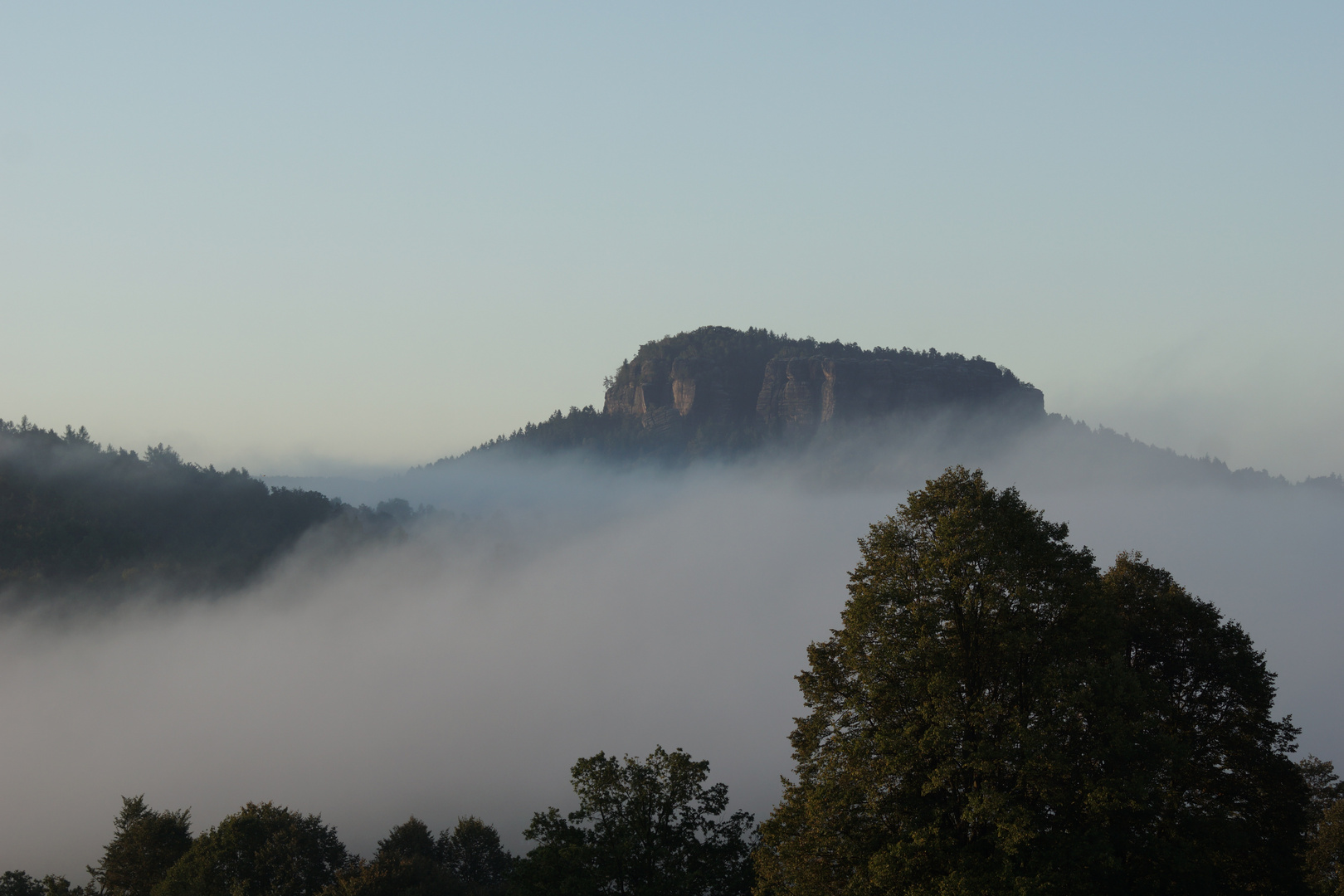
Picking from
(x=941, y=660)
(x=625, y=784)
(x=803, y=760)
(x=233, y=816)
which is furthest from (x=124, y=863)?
(x=941, y=660)

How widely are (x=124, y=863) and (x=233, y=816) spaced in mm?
5891

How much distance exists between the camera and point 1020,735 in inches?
965

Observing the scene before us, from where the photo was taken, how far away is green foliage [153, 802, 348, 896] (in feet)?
181

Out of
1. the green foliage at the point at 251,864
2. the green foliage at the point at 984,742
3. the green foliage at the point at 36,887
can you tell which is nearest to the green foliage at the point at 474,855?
the green foliage at the point at 251,864

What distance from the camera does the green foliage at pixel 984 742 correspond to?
24.7 m

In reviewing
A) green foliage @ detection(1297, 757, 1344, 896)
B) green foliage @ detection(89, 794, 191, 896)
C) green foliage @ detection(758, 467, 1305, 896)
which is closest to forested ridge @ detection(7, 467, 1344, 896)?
green foliage @ detection(758, 467, 1305, 896)

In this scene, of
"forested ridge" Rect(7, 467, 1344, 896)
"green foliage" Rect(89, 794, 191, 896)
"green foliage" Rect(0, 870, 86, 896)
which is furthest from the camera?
"green foliage" Rect(89, 794, 191, 896)

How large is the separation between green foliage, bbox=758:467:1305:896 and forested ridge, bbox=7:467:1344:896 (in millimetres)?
58

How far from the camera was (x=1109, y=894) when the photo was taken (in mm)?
25703

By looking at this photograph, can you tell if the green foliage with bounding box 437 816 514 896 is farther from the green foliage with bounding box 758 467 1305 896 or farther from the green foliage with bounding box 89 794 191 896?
the green foliage with bounding box 758 467 1305 896

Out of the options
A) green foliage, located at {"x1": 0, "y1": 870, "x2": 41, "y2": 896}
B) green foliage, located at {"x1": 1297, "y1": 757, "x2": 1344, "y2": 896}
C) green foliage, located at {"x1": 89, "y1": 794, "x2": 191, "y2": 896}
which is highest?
green foliage, located at {"x1": 1297, "y1": 757, "x2": 1344, "y2": 896}

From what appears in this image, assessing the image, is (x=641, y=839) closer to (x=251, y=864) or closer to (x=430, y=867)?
(x=251, y=864)

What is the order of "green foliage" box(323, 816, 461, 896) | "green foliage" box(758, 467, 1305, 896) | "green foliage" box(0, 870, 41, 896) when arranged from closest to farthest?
"green foliage" box(758, 467, 1305, 896) < "green foliage" box(323, 816, 461, 896) < "green foliage" box(0, 870, 41, 896)

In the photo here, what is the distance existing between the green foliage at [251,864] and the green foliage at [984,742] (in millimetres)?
37099
